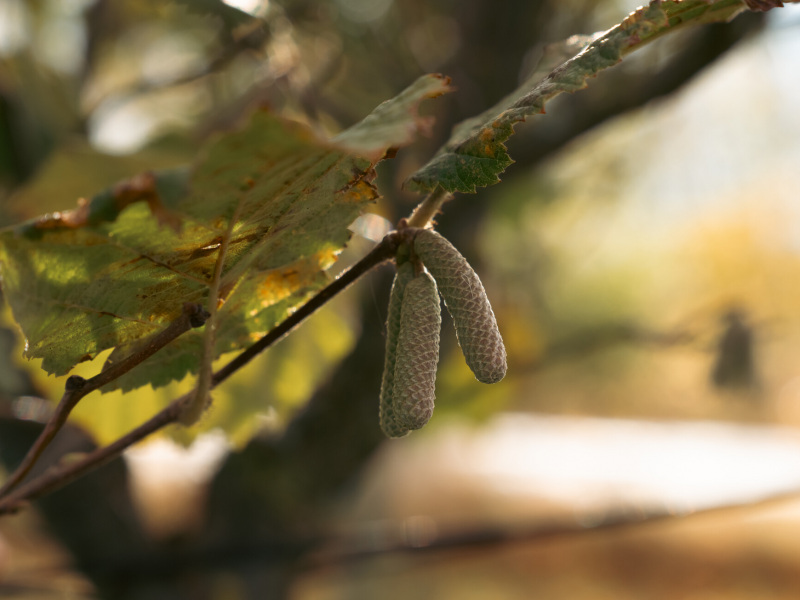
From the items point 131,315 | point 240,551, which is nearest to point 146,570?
point 240,551

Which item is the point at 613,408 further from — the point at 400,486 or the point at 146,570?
the point at 146,570

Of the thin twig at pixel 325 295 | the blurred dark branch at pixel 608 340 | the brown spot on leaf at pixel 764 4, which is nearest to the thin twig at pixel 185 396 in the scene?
the thin twig at pixel 325 295

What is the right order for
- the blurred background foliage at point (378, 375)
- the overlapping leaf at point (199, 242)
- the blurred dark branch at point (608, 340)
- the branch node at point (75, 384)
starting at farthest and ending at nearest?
the blurred dark branch at point (608, 340) → the blurred background foliage at point (378, 375) → the branch node at point (75, 384) → the overlapping leaf at point (199, 242)

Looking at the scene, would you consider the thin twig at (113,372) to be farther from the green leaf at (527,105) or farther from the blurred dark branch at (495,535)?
the blurred dark branch at (495,535)

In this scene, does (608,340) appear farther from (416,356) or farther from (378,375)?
(416,356)

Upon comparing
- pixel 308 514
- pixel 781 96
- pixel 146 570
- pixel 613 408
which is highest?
pixel 613 408
